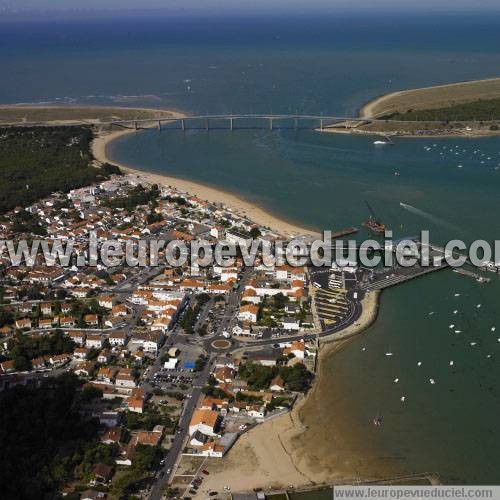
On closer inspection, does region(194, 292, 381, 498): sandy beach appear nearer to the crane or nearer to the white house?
the white house

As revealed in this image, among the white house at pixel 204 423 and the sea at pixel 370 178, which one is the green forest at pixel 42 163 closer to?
the sea at pixel 370 178

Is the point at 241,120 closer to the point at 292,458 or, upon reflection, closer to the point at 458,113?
the point at 458,113

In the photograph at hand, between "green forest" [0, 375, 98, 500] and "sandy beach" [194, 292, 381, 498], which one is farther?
"sandy beach" [194, 292, 381, 498]

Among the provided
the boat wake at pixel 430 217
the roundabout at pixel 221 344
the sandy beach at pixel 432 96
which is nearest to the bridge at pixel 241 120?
the sandy beach at pixel 432 96

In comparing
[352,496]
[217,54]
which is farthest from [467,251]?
[217,54]

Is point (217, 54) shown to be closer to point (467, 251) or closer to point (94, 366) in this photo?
point (467, 251)

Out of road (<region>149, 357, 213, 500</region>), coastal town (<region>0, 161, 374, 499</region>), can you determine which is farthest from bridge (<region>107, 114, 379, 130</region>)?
road (<region>149, 357, 213, 500</region>)
